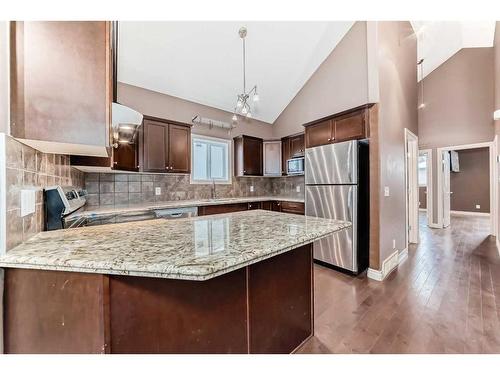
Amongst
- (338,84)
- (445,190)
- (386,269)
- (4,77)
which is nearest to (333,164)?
(338,84)

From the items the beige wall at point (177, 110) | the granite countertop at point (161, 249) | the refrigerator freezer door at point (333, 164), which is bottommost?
the granite countertop at point (161, 249)

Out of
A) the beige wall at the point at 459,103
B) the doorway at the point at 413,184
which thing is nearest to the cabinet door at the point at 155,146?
the doorway at the point at 413,184

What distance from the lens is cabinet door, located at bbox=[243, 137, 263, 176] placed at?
4273 millimetres

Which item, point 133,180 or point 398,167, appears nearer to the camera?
point 398,167

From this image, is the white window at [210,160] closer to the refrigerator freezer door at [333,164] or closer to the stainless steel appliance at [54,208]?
the refrigerator freezer door at [333,164]

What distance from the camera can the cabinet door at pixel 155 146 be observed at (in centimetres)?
309

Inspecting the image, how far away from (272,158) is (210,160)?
49.5 inches

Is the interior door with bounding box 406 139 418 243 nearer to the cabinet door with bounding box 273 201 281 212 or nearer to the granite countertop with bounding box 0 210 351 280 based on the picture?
the cabinet door with bounding box 273 201 281 212

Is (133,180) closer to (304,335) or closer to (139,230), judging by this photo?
(139,230)

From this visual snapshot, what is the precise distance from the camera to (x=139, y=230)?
1229mm

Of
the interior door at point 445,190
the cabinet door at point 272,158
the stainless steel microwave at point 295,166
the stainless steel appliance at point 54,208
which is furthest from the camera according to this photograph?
the interior door at point 445,190

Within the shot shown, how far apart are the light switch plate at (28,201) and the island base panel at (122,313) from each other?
297 millimetres
